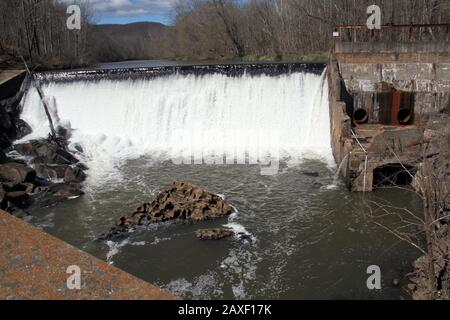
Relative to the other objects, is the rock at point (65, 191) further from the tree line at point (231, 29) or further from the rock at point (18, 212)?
the tree line at point (231, 29)

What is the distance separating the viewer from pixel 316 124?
54.8 feet

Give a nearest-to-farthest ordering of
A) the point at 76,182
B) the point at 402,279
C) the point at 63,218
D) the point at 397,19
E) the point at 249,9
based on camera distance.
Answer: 1. the point at 402,279
2. the point at 63,218
3. the point at 76,182
4. the point at 397,19
5. the point at 249,9

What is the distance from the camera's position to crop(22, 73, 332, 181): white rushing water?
1686 centimetres

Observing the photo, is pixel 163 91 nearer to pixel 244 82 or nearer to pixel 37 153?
pixel 244 82

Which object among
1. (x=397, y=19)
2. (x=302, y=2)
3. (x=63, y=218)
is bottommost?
(x=63, y=218)

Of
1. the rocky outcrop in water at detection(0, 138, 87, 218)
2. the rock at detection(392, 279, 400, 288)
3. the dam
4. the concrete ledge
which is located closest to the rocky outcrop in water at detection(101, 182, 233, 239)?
the dam

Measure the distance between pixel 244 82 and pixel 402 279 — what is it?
38.3 ft

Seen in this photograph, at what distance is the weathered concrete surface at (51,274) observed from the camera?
2141 millimetres

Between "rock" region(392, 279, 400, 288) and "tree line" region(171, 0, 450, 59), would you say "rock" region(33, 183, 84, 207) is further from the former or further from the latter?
"tree line" region(171, 0, 450, 59)

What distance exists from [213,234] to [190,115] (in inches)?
366

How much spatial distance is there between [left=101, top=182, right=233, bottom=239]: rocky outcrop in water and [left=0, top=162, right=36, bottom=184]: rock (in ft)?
15.7

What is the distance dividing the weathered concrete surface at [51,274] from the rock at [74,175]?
11976mm

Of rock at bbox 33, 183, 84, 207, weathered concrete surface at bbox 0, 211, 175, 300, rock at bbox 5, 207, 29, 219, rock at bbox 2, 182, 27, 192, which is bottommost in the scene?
rock at bbox 5, 207, 29, 219
